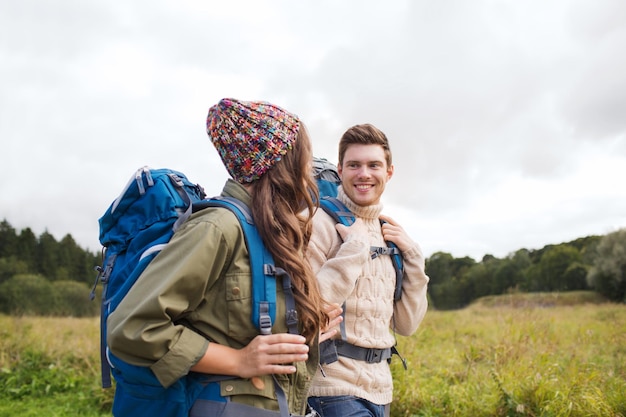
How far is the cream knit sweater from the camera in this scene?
7.90 feet

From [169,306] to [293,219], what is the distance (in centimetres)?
54

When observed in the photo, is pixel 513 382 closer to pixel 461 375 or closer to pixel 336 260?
pixel 461 375

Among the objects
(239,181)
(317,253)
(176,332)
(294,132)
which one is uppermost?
(294,132)

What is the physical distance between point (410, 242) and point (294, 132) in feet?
3.78

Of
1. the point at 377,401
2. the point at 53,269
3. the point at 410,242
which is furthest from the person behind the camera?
the point at 53,269

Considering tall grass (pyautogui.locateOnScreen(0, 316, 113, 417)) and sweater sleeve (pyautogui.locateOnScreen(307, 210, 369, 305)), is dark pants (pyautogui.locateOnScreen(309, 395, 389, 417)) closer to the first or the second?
sweater sleeve (pyautogui.locateOnScreen(307, 210, 369, 305))

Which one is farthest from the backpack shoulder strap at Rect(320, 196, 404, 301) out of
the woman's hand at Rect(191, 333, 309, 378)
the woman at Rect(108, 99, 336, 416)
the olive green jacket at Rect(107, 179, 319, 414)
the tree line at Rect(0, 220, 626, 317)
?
the tree line at Rect(0, 220, 626, 317)

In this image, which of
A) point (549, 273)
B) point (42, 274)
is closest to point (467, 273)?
point (549, 273)

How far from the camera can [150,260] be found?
1761mm

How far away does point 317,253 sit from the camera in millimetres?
2561

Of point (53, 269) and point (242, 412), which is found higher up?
point (53, 269)

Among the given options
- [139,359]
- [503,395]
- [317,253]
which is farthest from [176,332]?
[503,395]

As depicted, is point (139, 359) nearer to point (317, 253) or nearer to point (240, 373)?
point (240, 373)

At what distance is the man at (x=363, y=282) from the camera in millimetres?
2412
